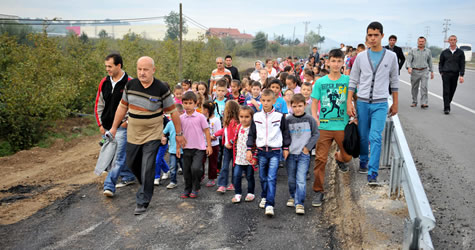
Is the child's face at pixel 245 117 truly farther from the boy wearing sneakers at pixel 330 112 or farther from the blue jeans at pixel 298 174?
the boy wearing sneakers at pixel 330 112

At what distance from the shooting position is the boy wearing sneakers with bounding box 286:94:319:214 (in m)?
5.53

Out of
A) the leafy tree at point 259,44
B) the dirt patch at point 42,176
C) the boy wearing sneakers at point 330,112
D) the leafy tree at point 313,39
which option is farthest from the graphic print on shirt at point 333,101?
the leafy tree at point 313,39

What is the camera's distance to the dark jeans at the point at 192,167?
6358 mm

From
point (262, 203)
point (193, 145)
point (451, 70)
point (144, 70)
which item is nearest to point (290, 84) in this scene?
point (193, 145)

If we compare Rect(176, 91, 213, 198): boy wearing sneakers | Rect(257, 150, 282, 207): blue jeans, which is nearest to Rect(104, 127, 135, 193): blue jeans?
Rect(176, 91, 213, 198): boy wearing sneakers

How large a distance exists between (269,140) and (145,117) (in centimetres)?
176

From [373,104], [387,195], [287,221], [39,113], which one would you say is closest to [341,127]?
[373,104]

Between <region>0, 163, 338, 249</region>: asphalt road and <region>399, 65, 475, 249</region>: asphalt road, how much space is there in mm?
1296

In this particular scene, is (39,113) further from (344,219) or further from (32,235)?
(344,219)

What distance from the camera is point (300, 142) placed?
5.60 m

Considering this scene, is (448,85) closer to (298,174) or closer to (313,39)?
(298,174)

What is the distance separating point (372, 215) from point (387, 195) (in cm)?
62

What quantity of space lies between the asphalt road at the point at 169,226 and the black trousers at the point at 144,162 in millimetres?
307

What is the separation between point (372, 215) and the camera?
4.68 metres
